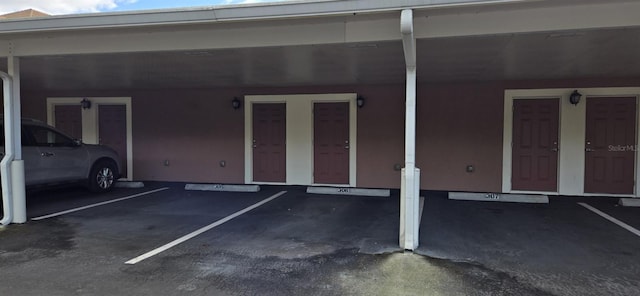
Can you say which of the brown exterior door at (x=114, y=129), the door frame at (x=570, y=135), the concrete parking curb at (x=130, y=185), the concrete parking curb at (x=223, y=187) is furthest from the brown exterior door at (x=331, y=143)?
the brown exterior door at (x=114, y=129)

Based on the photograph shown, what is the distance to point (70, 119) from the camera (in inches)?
364

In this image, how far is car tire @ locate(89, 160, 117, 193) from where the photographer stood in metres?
7.52

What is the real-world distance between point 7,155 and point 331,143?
5.39 m

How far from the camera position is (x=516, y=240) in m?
4.40

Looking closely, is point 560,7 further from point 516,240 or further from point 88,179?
point 88,179

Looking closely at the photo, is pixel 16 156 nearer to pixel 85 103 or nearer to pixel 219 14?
pixel 219 14

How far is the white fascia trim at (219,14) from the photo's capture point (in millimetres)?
3503

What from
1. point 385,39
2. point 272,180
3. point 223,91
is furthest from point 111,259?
point 223,91

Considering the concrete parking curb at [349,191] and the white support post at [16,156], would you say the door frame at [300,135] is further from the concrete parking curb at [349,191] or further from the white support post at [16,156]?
the white support post at [16,156]

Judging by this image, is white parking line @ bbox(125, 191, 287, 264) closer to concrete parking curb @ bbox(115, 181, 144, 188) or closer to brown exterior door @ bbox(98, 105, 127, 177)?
concrete parking curb @ bbox(115, 181, 144, 188)

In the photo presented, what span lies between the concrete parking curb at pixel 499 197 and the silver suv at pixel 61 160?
23.0 ft

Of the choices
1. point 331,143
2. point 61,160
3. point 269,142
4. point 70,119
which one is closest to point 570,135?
point 331,143

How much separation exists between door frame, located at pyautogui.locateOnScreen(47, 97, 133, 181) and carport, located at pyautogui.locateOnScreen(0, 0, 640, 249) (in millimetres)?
39

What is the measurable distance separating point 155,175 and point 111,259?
5.54 meters
